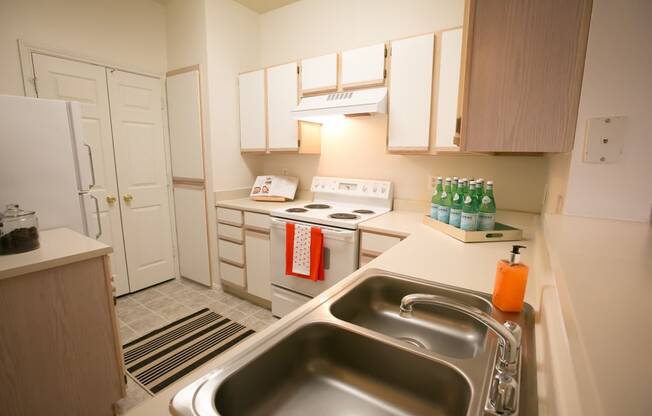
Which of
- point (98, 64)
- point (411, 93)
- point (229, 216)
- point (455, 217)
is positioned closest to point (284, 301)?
point (229, 216)

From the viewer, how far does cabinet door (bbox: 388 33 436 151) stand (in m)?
1.95

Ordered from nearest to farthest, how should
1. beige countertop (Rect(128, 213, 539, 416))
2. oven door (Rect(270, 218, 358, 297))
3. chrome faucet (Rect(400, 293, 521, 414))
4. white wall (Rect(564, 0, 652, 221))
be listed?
chrome faucet (Rect(400, 293, 521, 414)), beige countertop (Rect(128, 213, 539, 416)), white wall (Rect(564, 0, 652, 221)), oven door (Rect(270, 218, 358, 297))

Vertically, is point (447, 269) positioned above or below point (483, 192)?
below

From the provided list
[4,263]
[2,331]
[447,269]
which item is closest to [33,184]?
[4,263]

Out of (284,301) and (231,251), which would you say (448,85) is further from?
(231,251)

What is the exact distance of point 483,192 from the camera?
1.64 metres

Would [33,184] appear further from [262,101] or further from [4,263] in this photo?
[262,101]

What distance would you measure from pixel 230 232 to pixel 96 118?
1.50 meters

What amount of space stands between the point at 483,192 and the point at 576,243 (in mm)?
1077

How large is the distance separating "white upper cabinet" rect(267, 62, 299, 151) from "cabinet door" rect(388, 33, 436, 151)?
862mm

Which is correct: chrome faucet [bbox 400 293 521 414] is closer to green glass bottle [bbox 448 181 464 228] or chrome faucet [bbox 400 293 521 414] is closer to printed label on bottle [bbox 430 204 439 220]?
green glass bottle [bbox 448 181 464 228]

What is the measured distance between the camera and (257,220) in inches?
101

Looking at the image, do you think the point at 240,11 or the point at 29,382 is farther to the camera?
the point at 240,11

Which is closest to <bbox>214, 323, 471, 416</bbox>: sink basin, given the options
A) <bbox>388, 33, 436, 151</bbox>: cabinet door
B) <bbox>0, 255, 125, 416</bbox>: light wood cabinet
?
<bbox>0, 255, 125, 416</bbox>: light wood cabinet
